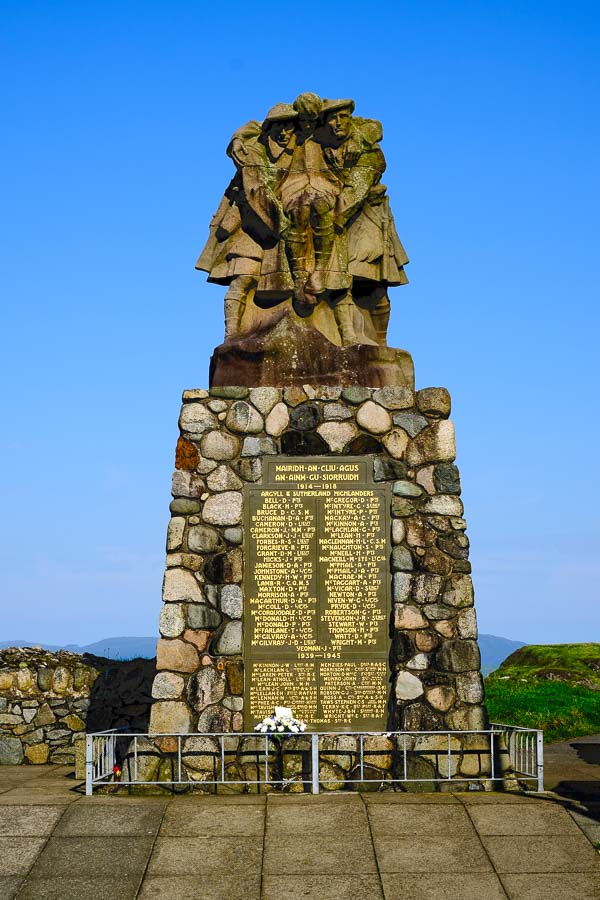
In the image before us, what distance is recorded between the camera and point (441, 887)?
906cm

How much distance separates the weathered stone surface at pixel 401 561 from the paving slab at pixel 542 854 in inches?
123

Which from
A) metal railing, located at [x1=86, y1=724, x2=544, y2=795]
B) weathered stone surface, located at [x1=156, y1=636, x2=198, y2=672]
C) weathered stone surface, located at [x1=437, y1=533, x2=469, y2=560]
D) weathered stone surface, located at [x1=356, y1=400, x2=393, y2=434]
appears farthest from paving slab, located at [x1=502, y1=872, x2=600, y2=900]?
weathered stone surface, located at [x1=356, y1=400, x2=393, y2=434]

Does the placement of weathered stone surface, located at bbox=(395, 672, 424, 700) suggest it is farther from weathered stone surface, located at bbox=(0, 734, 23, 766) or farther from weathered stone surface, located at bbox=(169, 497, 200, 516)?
weathered stone surface, located at bbox=(0, 734, 23, 766)

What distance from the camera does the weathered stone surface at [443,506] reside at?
496 inches

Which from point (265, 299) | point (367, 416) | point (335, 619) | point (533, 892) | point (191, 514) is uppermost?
point (265, 299)

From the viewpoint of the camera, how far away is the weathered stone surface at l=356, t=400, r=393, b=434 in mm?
12781

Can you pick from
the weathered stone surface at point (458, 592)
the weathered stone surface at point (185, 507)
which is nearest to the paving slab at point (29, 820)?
the weathered stone surface at point (185, 507)

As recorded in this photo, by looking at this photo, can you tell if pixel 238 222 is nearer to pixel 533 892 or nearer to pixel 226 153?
pixel 226 153

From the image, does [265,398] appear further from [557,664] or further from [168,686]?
[557,664]

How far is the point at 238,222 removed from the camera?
14.0m

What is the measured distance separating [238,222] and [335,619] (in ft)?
15.3

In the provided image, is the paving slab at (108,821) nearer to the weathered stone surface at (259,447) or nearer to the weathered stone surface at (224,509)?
the weathered stone surface at (224,509)

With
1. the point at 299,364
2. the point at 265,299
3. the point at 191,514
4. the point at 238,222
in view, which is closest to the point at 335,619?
the point at 191,514

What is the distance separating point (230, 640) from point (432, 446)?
2.85m
